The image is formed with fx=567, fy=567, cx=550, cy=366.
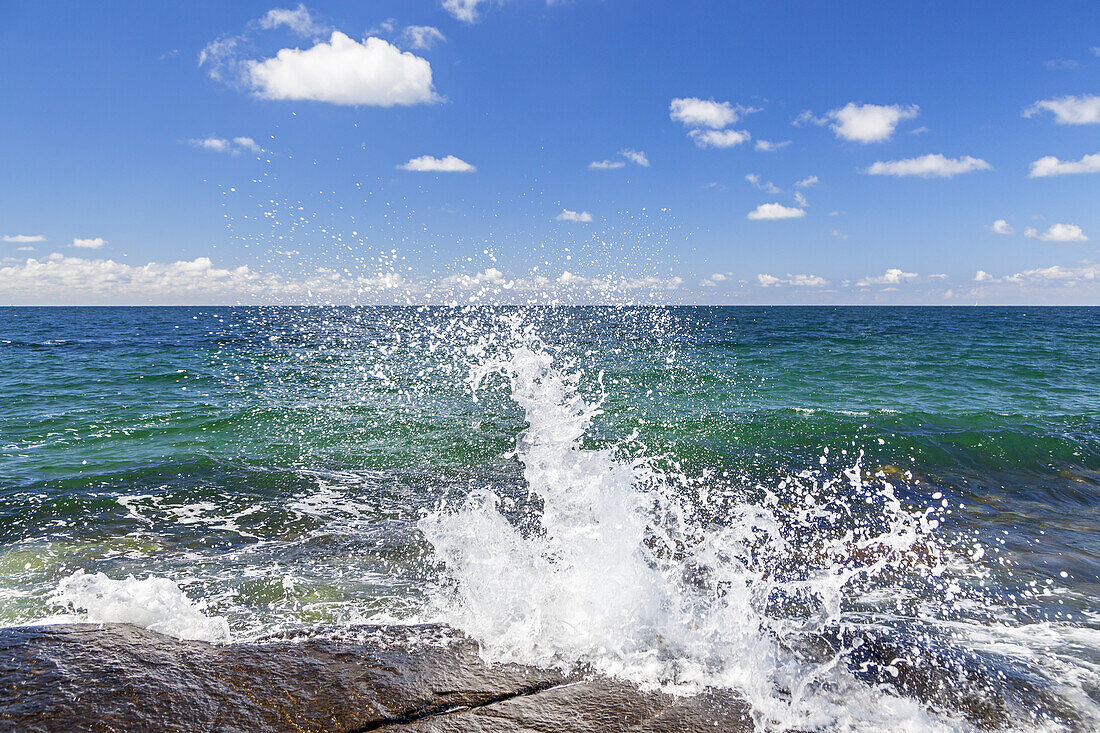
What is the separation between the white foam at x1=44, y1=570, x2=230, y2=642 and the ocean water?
2 cm

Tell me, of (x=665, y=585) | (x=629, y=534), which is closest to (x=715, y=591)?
(x=665, y=585)

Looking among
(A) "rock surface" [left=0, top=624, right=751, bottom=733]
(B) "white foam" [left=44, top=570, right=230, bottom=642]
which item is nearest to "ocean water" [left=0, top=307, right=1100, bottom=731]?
(B) "white foam" [left=44, top=570, right=230, bottom=642]

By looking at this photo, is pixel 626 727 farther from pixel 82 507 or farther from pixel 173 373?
pixel 173 373

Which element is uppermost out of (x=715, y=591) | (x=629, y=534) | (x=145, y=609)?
(x=629, y=534)

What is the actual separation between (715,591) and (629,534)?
31.0 inches

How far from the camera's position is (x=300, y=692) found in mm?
2943

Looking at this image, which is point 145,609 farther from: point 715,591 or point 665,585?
point 715,591

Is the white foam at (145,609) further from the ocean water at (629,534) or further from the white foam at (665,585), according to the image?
the white foam at (665,585)

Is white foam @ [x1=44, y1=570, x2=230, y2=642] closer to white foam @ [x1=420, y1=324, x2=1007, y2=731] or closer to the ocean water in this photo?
the ocean water

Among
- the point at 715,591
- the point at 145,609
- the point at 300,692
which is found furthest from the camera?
the point at 715,591

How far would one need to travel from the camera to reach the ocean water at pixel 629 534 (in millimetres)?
3574

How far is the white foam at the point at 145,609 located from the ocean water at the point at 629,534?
2cm

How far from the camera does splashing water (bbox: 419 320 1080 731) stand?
3268 mm

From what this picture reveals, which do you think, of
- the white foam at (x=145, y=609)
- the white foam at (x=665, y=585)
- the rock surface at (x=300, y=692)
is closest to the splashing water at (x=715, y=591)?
the white foam at (x=665, y=585)
